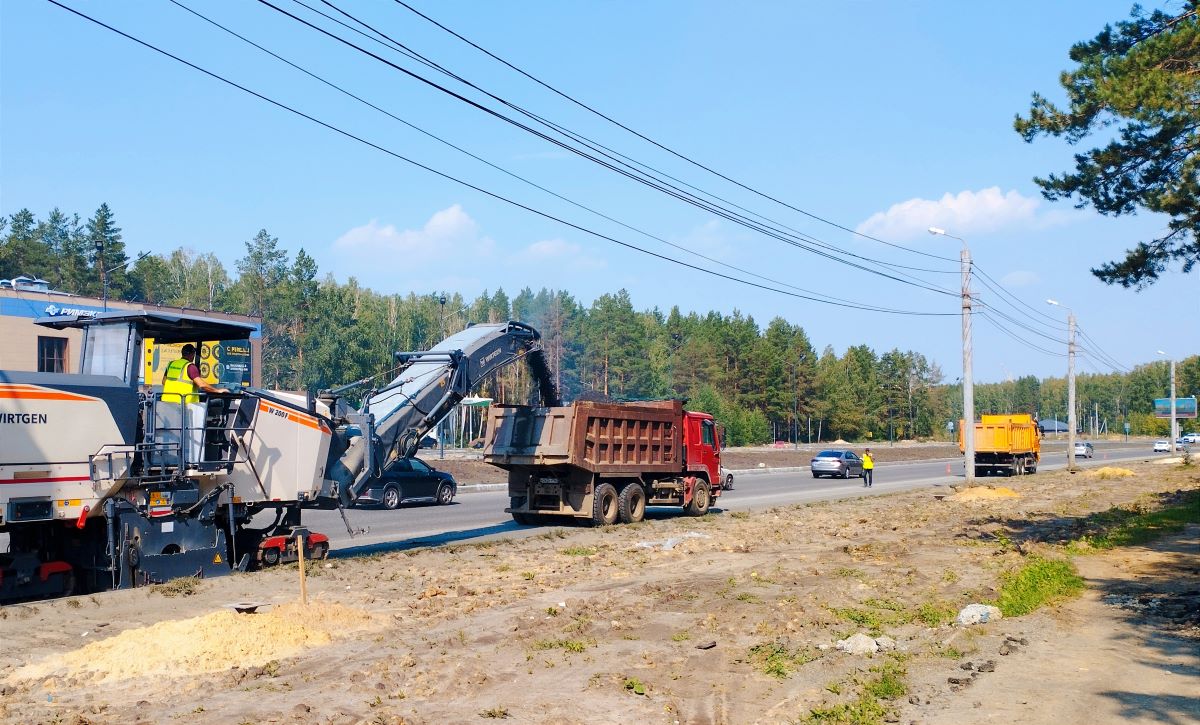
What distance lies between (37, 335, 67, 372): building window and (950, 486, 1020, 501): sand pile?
37.1 metres

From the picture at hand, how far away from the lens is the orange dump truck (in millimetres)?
46156

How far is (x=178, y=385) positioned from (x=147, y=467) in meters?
1.30

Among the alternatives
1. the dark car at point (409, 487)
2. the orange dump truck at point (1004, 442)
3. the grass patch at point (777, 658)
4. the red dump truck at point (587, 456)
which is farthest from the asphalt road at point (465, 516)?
the grass patch at point (777, 658)

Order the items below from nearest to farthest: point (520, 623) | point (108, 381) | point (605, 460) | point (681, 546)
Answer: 1. point (520, 623)
2. point (108, 381)
3. point (681, 546)
4. point (605, 460)

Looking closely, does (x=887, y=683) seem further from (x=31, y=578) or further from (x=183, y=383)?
(x=31, y=578)

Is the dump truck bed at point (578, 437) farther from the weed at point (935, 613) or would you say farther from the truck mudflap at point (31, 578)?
the weed at point (935, 613)

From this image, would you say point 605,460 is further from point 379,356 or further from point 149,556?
point 379,356

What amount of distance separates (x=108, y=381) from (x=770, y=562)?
33.4 feet

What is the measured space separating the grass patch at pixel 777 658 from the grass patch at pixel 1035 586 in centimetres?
324

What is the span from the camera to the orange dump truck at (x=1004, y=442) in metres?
46.2

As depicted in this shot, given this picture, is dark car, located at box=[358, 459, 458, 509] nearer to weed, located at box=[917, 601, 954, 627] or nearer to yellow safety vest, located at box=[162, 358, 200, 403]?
yellow safety vest, located at box=[162, 358, 200, 403]

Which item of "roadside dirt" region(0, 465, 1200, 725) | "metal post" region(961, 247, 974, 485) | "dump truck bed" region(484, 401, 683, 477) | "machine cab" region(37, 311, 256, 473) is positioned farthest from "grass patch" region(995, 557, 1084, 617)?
"metal post" region(961, 247, 974, 485)

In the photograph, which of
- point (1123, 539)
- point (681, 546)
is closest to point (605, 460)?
point (681, 546)

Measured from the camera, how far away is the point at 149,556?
12.3m
